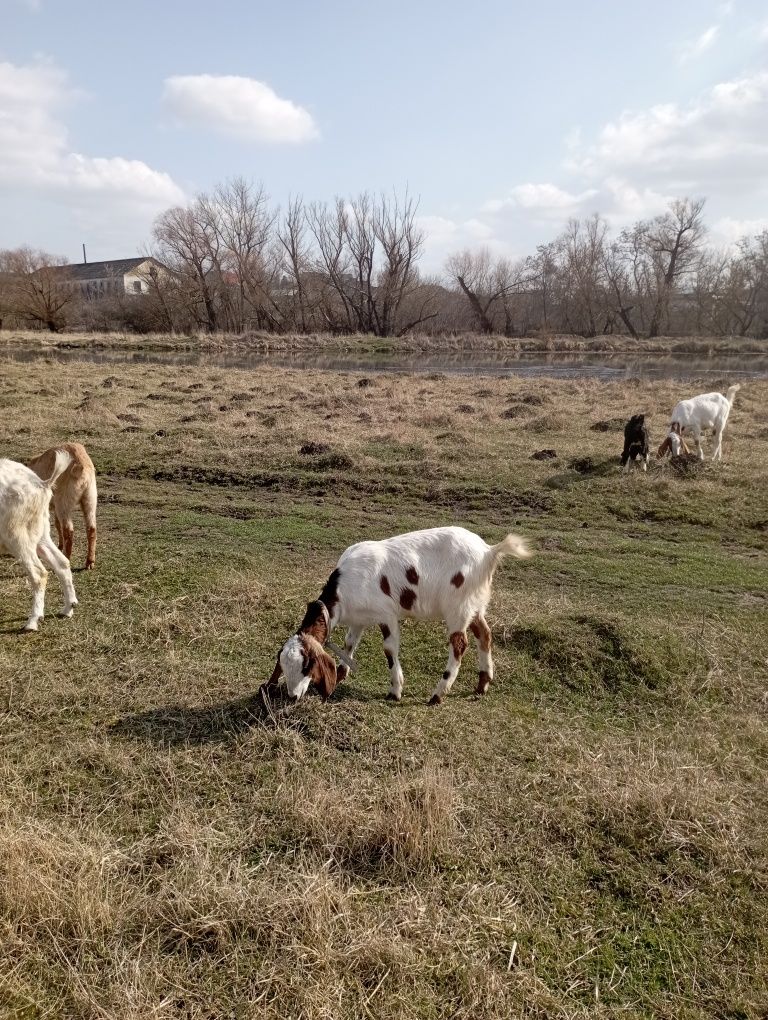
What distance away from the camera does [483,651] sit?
16.4 ft

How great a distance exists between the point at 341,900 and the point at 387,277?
6233 centimetres

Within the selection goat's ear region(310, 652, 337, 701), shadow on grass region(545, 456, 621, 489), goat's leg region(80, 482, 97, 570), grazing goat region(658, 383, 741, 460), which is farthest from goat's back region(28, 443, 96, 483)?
grazing goat region(658, 383, 741, 460)

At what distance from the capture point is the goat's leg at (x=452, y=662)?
189 inches

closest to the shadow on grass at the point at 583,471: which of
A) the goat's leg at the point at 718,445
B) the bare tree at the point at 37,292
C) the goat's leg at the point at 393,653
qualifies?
the goat's leg at the point at 718,445

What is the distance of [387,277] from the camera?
60.3 meters

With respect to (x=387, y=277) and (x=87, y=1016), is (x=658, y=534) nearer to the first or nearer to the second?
(x=87, y=1016)

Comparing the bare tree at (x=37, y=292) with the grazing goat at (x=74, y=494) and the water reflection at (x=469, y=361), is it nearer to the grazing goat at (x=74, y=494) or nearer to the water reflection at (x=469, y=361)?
the water reflection at (x=469, y=361)

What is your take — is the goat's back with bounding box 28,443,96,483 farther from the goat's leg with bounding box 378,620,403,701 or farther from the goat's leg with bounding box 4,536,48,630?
the goat's leg with bounding box 378,620,403,701

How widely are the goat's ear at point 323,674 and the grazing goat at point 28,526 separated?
10.1 feet

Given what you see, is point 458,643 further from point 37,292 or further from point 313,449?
point 37,292

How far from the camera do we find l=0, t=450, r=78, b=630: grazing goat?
216 inches

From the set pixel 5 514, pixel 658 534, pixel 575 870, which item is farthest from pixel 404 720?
pixel 658 534

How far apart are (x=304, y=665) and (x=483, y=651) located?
61.0 inches

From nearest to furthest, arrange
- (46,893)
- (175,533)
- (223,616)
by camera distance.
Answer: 1. (46,893)
2. (223,616)
3. (175,533)
